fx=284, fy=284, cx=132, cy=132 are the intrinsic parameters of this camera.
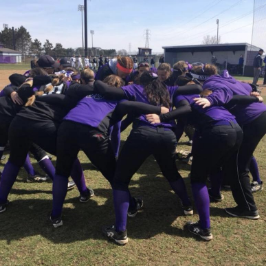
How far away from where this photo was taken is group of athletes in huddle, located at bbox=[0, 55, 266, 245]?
3008 millimetres

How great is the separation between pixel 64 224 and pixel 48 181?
142 centimetres

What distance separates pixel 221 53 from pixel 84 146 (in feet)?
119

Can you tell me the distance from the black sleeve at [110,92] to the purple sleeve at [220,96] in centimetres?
98

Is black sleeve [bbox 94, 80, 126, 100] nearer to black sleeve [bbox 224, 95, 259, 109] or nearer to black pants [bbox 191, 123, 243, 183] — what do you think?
black pants [bbox 191, 123, 243, 183]

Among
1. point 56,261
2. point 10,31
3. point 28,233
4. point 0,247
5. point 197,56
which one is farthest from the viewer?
point 10,31

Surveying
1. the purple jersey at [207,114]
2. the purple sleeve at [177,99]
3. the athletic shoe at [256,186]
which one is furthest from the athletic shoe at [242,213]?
the purple sleeve at [177,99]

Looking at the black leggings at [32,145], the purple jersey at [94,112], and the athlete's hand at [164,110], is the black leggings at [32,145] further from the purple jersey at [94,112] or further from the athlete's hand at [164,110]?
the athlete's hand at [164,110]

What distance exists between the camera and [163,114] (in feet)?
9.90

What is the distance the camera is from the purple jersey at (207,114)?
3095mm

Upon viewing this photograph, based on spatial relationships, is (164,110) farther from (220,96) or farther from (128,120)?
(128,120)

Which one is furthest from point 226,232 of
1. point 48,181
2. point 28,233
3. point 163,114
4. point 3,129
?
point 3,129

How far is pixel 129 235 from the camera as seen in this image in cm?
324

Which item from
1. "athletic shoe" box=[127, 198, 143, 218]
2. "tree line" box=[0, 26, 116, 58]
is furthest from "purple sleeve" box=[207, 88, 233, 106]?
"tree line" box=[0, 26, 116, 58]

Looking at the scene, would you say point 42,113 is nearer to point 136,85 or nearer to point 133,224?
point 136,85
